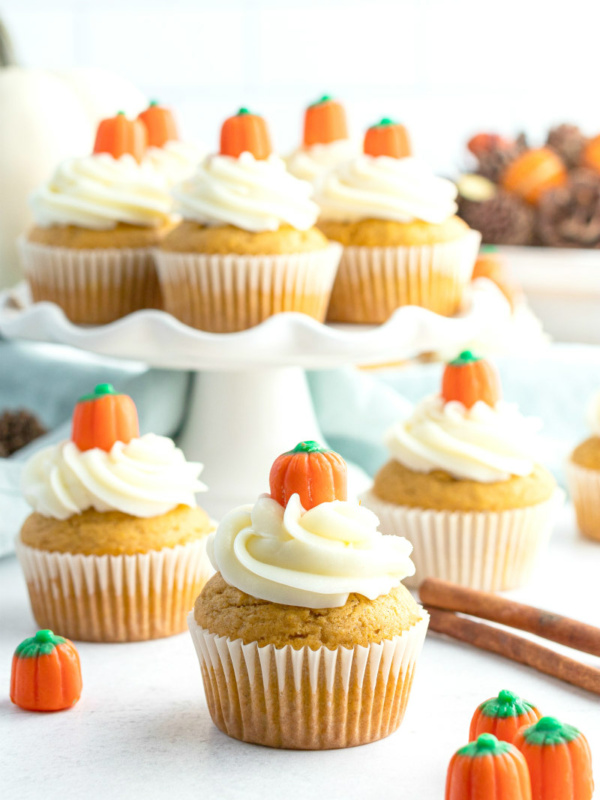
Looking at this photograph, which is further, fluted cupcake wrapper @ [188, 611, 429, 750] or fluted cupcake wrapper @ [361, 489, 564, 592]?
fluted cupcake wrapper @ [361, 489, 564, 592]

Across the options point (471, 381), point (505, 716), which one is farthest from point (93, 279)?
point (505, 716)

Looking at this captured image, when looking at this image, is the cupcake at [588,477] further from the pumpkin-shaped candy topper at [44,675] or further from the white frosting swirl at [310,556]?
the pumpkin-shaped candy topper at [44,675]

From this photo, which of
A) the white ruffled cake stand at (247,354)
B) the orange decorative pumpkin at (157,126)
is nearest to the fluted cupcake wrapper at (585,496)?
the white ruffled cake stand at (247,354)

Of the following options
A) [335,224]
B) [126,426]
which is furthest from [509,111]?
[126,426]

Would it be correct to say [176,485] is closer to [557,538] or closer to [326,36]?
[557,538]

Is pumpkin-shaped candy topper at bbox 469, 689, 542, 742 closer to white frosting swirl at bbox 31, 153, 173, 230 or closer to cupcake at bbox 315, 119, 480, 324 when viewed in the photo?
cupcake at bbox 315, 119, 480, 324

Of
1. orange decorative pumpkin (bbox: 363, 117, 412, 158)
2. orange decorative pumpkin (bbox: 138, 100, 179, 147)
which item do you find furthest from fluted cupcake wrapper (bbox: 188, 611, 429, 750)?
orange decorative pumpkin (bbox: 138, 100, 179, 147)

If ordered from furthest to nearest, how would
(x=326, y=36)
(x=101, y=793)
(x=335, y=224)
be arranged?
(x=326, y=36) → (x=335, y=224) → (x=101, y=793)
